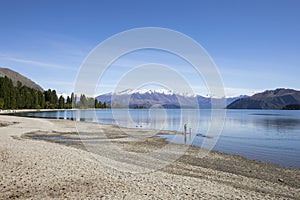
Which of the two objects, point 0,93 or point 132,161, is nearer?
point 132,161

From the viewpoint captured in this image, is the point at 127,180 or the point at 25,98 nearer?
the point at 127,180

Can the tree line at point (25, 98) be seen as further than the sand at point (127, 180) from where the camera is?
Yes

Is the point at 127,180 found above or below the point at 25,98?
below

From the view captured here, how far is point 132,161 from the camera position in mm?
17641

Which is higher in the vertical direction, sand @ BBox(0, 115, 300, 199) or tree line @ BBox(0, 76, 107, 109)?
tree line @ BBox(0, 76, 107, 109)

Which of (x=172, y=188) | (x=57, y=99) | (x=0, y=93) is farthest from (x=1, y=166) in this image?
(x=57, y=99)

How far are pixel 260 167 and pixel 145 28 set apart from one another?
12963mm

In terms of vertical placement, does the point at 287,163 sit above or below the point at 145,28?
below

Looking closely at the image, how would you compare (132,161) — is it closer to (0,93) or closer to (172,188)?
(172,188)

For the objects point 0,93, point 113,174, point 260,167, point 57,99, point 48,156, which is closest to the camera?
point 113,174

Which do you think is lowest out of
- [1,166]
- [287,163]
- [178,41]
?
[287,163]

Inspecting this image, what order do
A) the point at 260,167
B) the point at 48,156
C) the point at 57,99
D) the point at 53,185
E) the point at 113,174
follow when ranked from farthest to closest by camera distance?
the point at 57,99 → the point at 260,167 → the point at 48,156 → the point at 113,174 → the point at 53,185

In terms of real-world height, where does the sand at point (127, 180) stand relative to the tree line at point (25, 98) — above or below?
below

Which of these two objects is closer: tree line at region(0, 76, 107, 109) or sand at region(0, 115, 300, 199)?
sand at region(0, 115, 300, 199)
